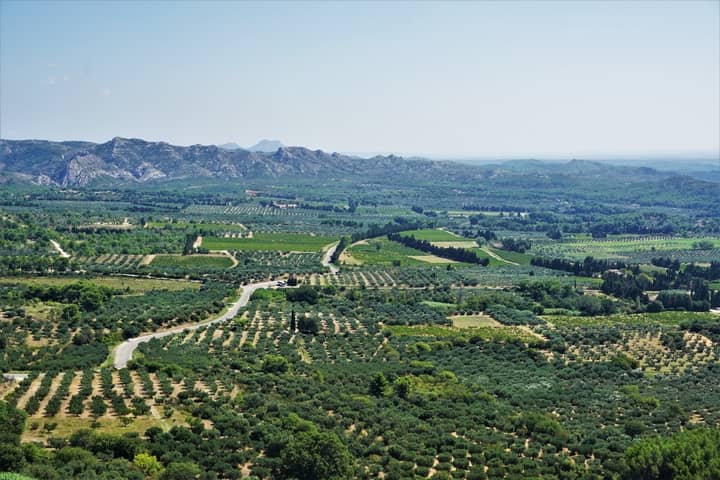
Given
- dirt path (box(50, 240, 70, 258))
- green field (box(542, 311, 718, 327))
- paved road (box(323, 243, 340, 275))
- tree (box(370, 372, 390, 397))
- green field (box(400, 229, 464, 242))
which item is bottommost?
green field (box(542, 311, 718, 327))

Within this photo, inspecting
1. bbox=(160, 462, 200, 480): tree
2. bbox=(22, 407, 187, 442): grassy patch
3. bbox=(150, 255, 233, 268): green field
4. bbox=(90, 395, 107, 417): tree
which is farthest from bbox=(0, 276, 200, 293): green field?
bbox=(160, 462, 200, 480): tree

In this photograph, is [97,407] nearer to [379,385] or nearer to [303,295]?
[379,385]

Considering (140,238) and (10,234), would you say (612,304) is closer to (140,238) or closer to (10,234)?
(140,238)

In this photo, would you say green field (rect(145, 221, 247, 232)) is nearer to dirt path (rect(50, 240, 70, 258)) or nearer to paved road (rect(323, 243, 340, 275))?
paved road (rect(323, 243, 340, 275))

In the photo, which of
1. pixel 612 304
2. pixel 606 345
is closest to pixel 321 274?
pixel 612 304

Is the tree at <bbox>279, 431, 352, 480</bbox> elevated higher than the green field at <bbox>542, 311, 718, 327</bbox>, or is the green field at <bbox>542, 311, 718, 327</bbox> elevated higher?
the tree at <bbox>279, 431, 352, 480</bbox>

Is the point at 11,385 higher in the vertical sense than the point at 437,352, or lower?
higher
